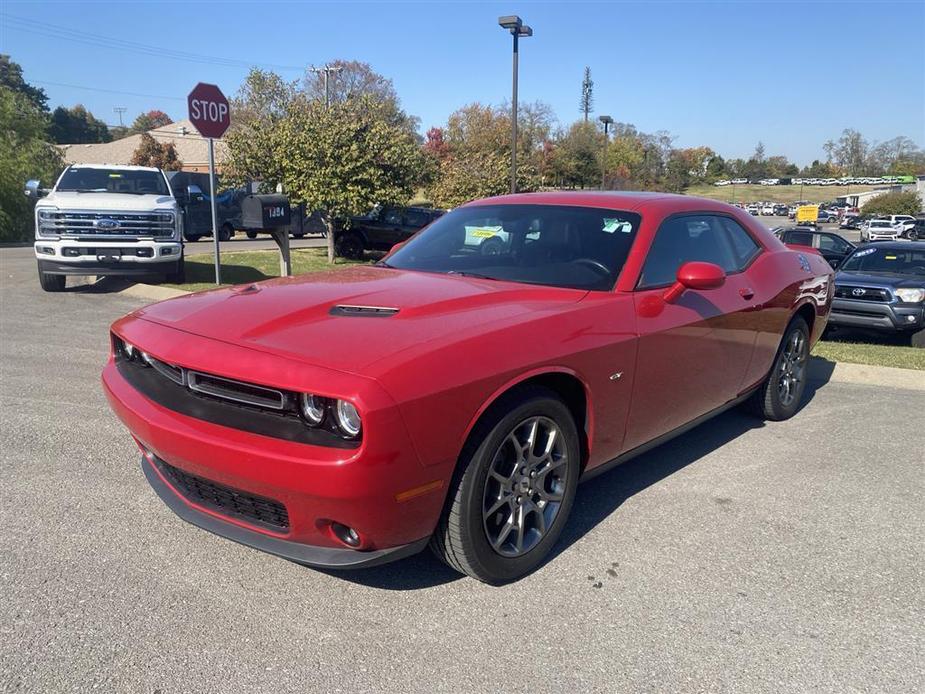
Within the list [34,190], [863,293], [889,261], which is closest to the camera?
[863,293]

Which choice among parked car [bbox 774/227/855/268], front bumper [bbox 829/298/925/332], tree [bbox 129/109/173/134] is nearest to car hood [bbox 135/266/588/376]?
front bumper [bbox 829/298/925/332]

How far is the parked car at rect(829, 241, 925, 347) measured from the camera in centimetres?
923

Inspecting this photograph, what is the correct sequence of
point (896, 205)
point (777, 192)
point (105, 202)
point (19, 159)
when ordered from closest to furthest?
1. point (105, 202)
2. point (19, 159)
3. point (896, 205)
4. point (777, 192)

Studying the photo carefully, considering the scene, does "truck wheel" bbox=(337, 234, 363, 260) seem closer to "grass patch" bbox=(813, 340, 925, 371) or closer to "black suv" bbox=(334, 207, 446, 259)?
"black suv" bbox=(334, 207, 446, 259)

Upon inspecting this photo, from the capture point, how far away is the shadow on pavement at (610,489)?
3.04m

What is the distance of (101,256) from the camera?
9.88 meters

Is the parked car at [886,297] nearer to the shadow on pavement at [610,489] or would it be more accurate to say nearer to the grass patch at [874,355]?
the grass patch at [874,355]

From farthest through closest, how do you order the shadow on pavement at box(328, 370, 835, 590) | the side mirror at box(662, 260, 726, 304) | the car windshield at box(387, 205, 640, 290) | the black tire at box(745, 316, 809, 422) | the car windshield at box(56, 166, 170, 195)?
the car windshield at box(56, 166, 170, 195)
the black tire at box(745, 316, 809, 422)
the car windshield at box(387, 205, 640, 290)
the side mirror at box(662, 260, 726, 304)
the shadow on pavement at box(328, 370, 835, 590)

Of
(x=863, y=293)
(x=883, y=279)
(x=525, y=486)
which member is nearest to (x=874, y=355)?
(x=863, y=293)

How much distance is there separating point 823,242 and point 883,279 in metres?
7.90

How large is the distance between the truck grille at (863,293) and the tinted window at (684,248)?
592 cm

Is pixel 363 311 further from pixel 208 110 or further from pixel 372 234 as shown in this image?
pixel 372 234

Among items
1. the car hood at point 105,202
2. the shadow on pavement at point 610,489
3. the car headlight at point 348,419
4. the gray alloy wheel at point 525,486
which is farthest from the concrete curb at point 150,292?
the car headlight at point 348,419

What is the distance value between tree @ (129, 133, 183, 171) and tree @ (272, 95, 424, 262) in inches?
1781
